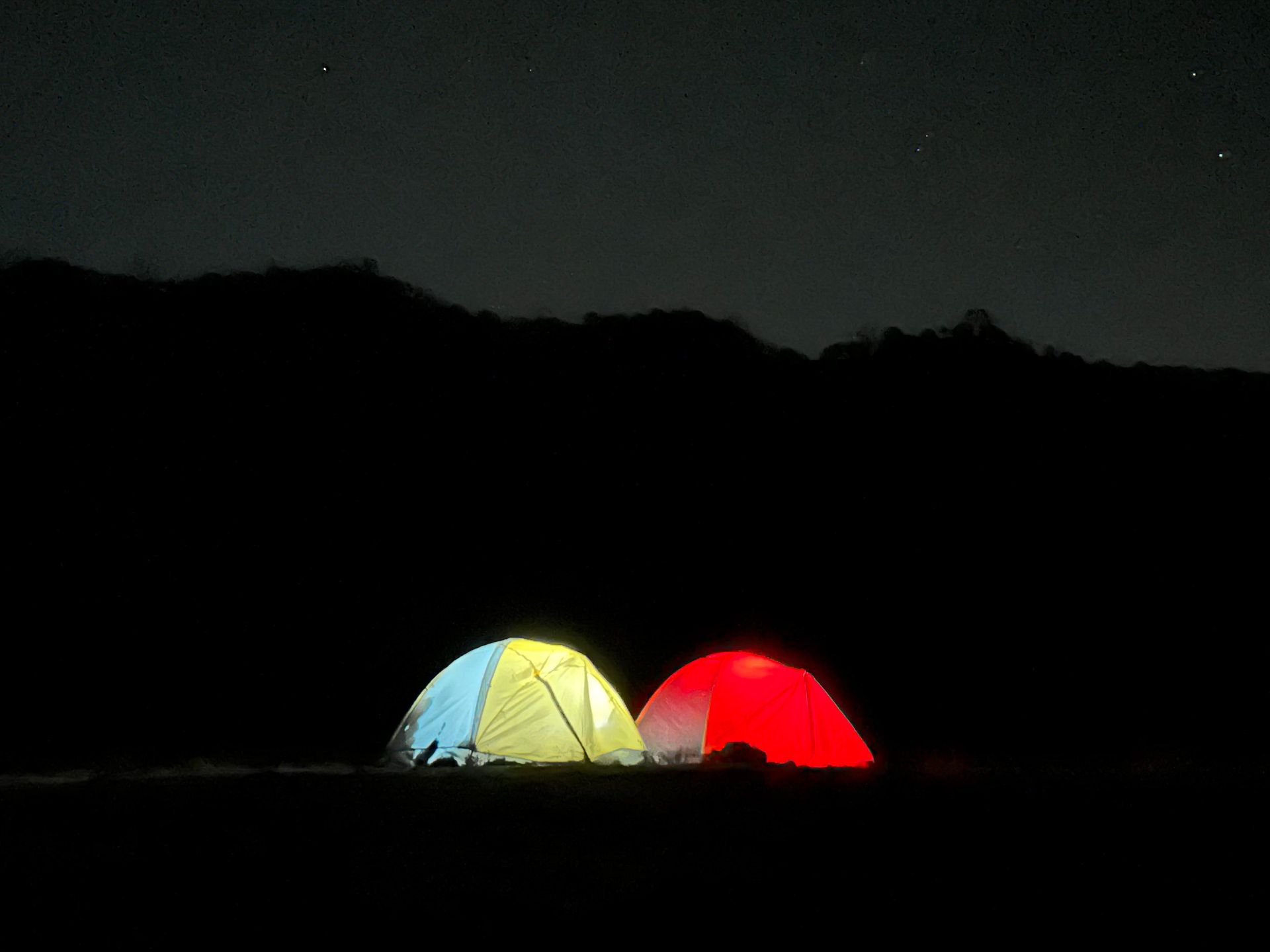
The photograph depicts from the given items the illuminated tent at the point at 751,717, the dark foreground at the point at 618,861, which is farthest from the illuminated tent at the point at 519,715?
the dark foreground at the point at 618,861

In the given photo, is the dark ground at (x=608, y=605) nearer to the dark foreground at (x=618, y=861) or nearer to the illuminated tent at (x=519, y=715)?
the dark foreground at (x=618, y=861)

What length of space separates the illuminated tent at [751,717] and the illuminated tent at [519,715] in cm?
50

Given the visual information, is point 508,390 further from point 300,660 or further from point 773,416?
point 300,660

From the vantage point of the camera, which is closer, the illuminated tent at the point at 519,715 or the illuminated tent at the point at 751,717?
the illuminated tent at the point at 519,715

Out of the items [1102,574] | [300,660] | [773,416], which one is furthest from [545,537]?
[1102,574]

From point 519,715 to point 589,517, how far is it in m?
20.2

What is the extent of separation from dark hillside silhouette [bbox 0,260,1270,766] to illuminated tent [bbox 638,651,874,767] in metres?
8.26

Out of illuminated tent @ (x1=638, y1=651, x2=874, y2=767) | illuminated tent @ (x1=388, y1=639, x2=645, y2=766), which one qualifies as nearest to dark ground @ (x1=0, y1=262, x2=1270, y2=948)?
illuminated tent @ (x1=638, y1=651, x2=874, y2=767)

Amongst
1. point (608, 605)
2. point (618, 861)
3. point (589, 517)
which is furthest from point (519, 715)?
point (589, 517)

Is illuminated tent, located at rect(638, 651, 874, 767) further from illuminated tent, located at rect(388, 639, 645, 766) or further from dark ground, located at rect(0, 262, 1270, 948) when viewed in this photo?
dark ground, located at rect(0, 262, 1270, 948)

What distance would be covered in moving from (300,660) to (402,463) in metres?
8.56

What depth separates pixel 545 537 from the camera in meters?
26.3

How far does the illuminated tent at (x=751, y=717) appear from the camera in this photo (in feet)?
27.2

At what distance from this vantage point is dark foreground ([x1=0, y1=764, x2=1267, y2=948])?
255 centimetres
